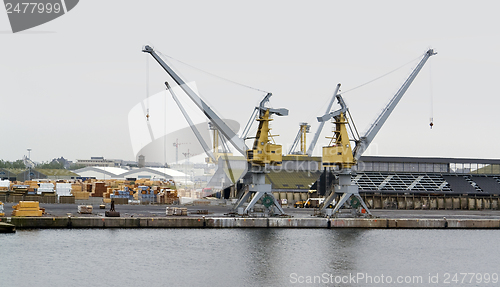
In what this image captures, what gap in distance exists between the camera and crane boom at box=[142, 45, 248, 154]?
81188mm

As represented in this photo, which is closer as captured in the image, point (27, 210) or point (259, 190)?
point (27, 210)

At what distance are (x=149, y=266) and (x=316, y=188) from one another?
220 feet

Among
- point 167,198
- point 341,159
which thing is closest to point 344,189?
point 341,159

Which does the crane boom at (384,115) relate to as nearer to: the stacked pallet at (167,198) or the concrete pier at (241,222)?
the concrete pier at (241,222)

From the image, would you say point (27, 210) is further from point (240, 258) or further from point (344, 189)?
point (344, 189)

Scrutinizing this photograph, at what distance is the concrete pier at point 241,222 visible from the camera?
65812 millimetres

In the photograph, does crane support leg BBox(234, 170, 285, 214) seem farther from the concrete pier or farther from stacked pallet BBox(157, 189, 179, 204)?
stacked pallet BBox(157, 189, 179, 204)

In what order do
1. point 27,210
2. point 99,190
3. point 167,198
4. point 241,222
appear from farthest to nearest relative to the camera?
point 99,190 → point 167,198 → point 241,222 → point 27,210

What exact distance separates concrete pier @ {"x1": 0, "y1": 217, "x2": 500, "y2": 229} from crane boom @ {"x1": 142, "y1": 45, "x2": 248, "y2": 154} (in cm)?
1183

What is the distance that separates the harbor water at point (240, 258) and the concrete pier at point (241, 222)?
1018 millimetres

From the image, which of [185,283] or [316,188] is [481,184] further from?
[185,283]

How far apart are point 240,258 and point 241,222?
62.8 feet

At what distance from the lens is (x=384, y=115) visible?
278 feet

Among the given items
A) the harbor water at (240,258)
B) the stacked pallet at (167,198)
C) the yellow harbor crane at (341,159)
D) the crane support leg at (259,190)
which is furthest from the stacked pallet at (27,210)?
the stacked pallet at (167,198)
